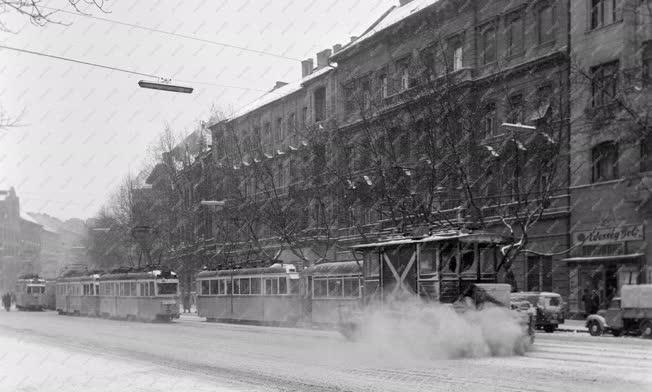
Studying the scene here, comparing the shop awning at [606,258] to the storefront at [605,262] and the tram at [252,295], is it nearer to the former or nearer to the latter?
the storefront at [605,262]

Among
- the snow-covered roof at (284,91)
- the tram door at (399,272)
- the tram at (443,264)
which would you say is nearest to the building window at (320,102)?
the snow-covered roof at (284,91)

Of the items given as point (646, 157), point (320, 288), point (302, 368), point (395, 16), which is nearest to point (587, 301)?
point (646, 157)

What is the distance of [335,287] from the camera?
31000mm

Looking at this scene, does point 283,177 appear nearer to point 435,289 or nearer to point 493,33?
point 493,33

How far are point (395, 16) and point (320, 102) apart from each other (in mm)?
9400

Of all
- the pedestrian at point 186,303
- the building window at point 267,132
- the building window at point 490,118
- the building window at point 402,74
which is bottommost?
the pedestrian at point 186,303

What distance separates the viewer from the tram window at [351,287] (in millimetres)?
29531

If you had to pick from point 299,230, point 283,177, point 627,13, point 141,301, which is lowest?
point 141,301

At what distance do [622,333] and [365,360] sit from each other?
13315mm

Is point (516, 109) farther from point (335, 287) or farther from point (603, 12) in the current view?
point (335, 287)

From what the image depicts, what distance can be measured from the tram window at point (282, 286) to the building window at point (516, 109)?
11.4m

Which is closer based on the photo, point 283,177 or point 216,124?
point 216,124

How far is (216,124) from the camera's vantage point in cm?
5131

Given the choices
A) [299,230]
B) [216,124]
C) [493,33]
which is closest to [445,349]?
[493,33]
